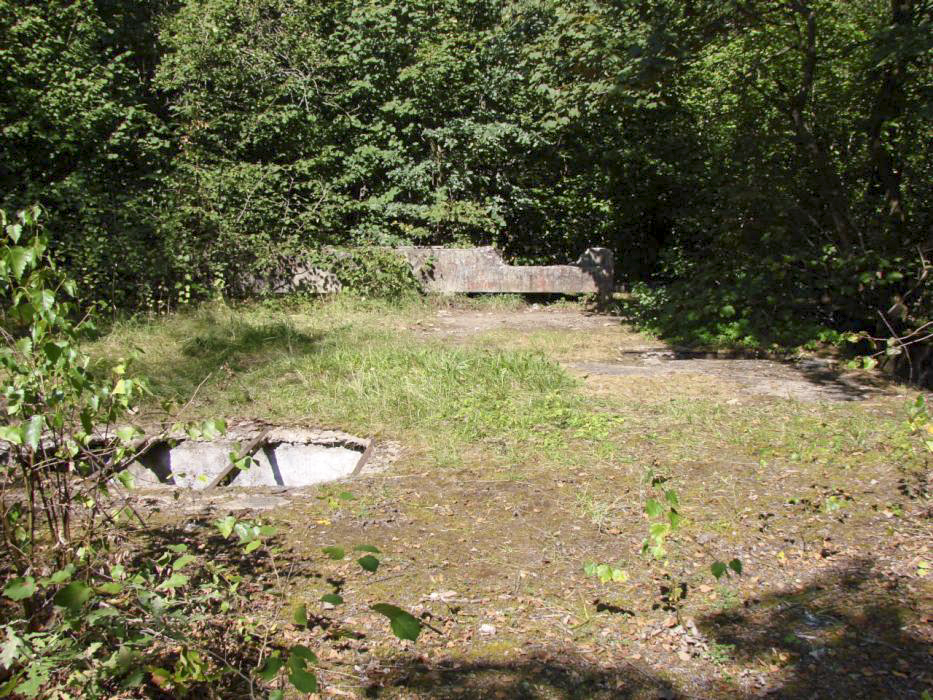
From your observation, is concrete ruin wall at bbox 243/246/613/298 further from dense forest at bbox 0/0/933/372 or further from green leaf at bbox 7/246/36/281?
green leaf at bbox 7/246/36/281

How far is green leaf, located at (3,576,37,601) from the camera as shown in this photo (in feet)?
7.21

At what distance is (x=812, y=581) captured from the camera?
139 inches

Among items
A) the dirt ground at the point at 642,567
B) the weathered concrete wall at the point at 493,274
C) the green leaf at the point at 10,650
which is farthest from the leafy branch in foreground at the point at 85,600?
the weathered concrete wall at the point at 493,274

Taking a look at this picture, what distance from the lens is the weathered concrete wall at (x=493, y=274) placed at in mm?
11367

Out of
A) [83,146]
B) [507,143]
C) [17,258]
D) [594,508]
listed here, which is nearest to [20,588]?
[17,258]

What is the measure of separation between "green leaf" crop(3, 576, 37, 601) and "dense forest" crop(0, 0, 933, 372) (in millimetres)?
6449

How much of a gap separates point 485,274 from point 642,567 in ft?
26.7

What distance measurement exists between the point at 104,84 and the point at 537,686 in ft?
34.7

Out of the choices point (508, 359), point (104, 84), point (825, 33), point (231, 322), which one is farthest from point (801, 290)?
point (104, 84)

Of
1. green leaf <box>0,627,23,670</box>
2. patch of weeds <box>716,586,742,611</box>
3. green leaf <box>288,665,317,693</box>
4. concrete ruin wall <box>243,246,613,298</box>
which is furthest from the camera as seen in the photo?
concrete ruin wall <box>243,246,613,298</box>

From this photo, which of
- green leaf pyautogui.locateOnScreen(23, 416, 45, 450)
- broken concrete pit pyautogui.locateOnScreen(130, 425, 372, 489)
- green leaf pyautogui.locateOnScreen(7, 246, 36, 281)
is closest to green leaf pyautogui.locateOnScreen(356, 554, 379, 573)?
green leaf pyautogui.locateOnScreen(23, 416, 45, 450)

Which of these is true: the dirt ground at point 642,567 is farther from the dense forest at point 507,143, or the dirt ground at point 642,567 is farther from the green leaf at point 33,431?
the dense forest at point 507,143

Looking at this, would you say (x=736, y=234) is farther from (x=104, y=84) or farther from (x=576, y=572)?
(x=104, y=84)

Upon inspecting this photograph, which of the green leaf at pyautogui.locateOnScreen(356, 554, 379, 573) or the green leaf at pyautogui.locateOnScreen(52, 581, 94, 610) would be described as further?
the green leaf at pyautogui.locateOnScreen(356, 554, 379, 573)
